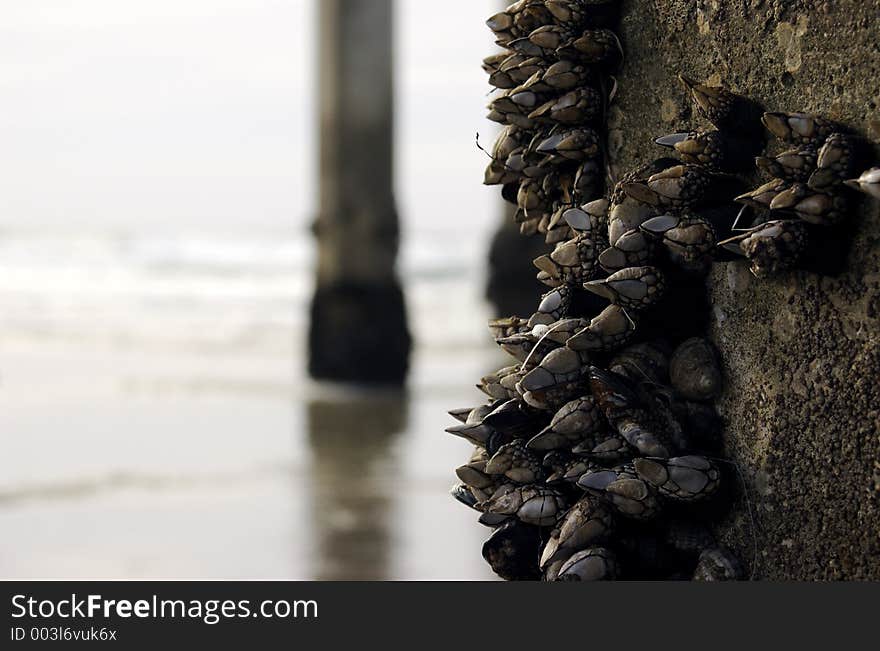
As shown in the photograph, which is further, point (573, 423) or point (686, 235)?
point (573, 423)

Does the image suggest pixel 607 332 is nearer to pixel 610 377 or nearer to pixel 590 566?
pixel 610 377

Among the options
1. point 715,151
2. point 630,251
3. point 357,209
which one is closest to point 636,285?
point 630,251

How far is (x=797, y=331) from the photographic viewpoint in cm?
132

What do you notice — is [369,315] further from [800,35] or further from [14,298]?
[14,298]

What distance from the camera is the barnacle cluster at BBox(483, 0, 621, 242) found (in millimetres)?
1592

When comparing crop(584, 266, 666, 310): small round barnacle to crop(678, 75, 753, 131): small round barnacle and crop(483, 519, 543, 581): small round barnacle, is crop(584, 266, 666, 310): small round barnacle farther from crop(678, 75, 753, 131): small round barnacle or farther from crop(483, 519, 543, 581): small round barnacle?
crop(483, 519, 543, 581): small round barnacle


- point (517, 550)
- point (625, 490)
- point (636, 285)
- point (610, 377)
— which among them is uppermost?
point (636, 285)

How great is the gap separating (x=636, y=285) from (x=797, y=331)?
0.21 metres

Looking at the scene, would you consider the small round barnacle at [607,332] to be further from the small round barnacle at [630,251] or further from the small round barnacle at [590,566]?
the small round barnacle at [590,566]

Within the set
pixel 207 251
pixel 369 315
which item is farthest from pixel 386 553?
pixel 207 251

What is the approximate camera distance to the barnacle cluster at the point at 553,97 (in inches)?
62.7

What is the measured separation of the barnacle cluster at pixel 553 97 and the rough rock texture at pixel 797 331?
9 centimetres

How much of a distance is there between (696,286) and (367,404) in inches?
254

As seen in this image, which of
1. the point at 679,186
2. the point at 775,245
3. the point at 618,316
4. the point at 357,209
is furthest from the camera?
the point at 357,209
